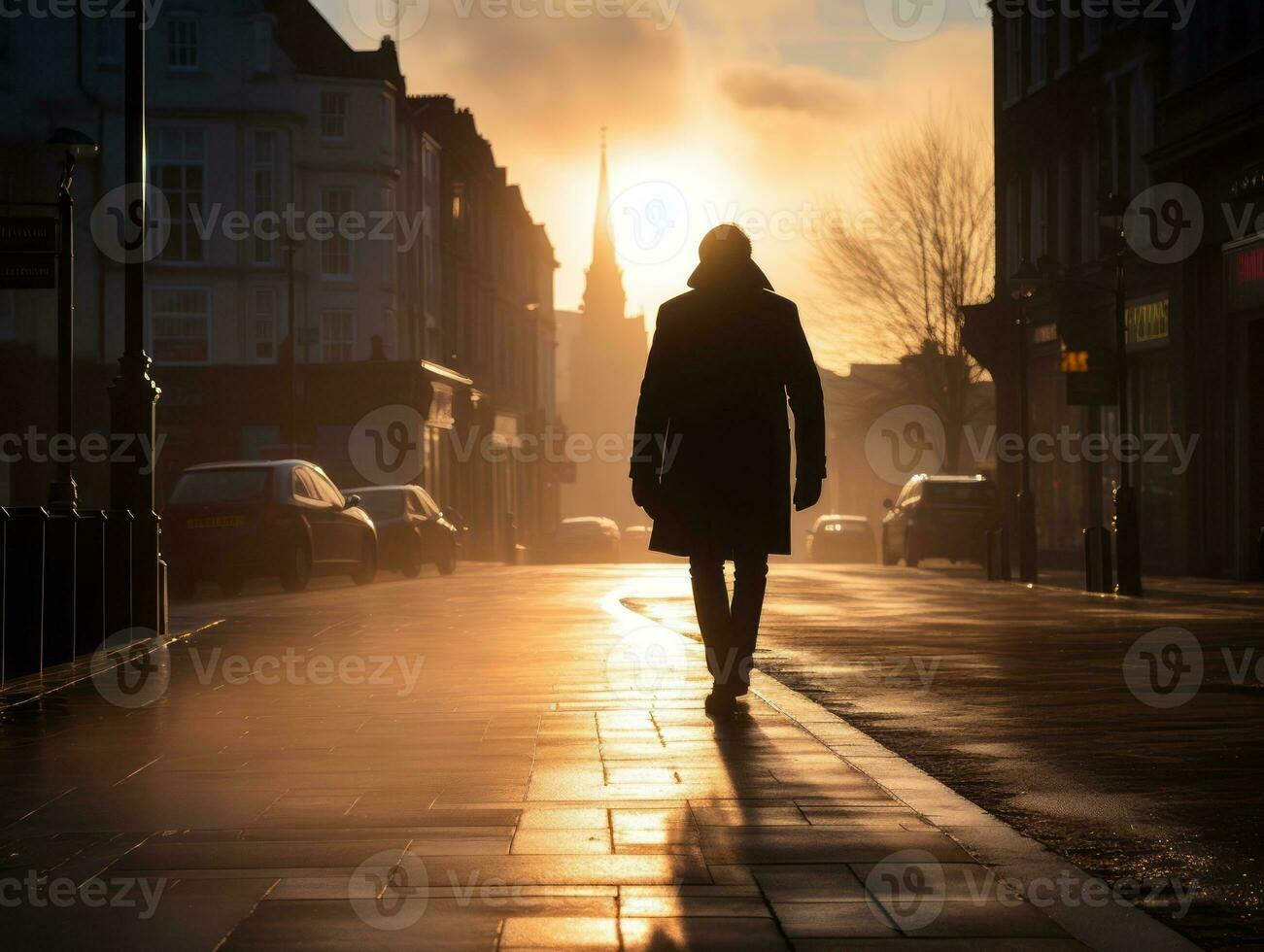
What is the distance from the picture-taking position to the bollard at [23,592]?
9414 mm

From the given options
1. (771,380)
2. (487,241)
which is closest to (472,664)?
(771,380)

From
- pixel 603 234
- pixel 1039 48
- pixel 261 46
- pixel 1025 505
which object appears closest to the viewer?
pixel 1025 505

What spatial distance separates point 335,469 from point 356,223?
6.58 meters

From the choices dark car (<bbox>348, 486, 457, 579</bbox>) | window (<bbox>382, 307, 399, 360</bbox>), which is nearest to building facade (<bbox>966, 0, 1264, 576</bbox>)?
dark car (<bbox>348, 486, 457, 579</bbox>)

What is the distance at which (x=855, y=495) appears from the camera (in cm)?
9644

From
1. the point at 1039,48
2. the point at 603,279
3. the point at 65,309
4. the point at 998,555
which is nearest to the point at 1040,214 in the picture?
the point at 1039,48

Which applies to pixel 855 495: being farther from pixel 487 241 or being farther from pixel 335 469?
pixel 335 469

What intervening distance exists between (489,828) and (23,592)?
541cm

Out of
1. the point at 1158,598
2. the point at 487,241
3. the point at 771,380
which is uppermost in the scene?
the point at 487,241

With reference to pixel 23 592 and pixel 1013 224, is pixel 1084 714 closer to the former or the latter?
pixel 23 592

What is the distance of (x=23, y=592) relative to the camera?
9.50 meters

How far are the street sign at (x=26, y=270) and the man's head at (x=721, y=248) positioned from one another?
8.63m

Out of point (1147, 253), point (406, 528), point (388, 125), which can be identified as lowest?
point (406, 528)

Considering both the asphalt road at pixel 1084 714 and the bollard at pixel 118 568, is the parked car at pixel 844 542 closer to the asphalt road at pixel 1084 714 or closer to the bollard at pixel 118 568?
the asphalt road at pixel 1084 714
